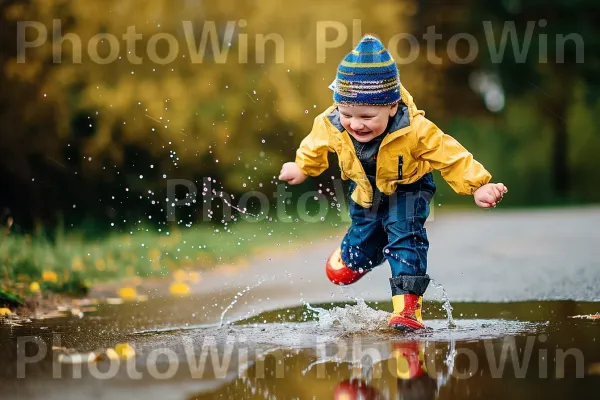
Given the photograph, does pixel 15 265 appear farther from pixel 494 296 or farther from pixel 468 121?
pixel 468 121

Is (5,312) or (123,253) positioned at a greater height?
Answer: (123,253)

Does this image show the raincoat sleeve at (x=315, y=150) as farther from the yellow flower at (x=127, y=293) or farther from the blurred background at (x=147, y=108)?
the blurred background at (x=147, y=108)

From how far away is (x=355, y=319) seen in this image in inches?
234

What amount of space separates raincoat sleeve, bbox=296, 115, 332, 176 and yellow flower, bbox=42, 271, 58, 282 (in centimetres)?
271

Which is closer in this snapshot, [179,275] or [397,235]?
[397,235]

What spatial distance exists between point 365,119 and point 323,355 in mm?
1361

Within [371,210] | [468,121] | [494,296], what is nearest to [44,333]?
[371,210]

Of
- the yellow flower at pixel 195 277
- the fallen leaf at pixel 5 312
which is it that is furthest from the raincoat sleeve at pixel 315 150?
the yellow flower at pixel 195 277

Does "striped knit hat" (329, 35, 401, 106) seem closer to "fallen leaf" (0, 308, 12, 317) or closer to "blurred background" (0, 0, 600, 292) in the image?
"fallen leaf" (0, 308, 12, 317)

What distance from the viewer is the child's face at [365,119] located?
553cm

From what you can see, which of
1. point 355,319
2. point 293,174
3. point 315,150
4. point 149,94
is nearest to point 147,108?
point 149,94

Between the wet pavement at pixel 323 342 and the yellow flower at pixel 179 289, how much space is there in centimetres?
10

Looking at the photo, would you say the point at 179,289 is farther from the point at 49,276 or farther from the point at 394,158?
the point at 394,158

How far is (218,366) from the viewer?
15.1 feet
